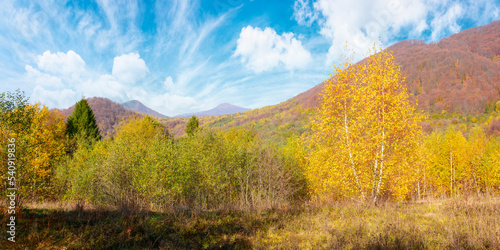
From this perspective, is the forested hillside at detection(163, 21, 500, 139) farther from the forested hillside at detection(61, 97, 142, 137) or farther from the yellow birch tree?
the forested hillside at detection(61, 97, 142, 137)

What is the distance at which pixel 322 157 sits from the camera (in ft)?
38.5

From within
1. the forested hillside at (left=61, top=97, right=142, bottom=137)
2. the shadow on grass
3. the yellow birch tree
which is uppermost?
the forested hillside at (left=61, top=97, right=142, bottom=137)

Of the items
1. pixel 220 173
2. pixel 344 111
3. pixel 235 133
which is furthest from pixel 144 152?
pixel 235 133

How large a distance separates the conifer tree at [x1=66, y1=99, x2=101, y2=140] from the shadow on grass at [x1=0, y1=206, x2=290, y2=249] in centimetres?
3740

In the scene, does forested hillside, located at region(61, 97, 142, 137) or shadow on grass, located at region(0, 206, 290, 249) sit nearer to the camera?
shadow on grass, located at region(0, 206, 290, 249)

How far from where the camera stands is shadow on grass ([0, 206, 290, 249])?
21.0 ft

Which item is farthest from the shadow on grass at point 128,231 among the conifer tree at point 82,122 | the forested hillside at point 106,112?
the forested hillside at point 106,112

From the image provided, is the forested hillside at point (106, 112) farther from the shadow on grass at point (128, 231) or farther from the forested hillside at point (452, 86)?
the shadow on grass at point (128, 231)

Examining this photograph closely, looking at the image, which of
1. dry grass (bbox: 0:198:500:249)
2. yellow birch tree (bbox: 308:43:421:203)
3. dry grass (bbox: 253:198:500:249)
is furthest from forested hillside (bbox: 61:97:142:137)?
dry grass (bbox: 253:198:500:249)

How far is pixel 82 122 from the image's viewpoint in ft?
131

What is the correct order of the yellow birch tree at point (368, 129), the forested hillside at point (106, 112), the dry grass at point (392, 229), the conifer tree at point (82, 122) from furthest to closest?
the forested hillside at point (106, 112) < the conifer tree at point (82, 122) < the yellow birch tree at point (368, 129) < the dry grass at point (392, 229)

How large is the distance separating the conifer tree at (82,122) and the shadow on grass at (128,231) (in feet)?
123

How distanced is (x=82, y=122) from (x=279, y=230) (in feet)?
154

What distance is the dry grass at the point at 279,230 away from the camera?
604cm
